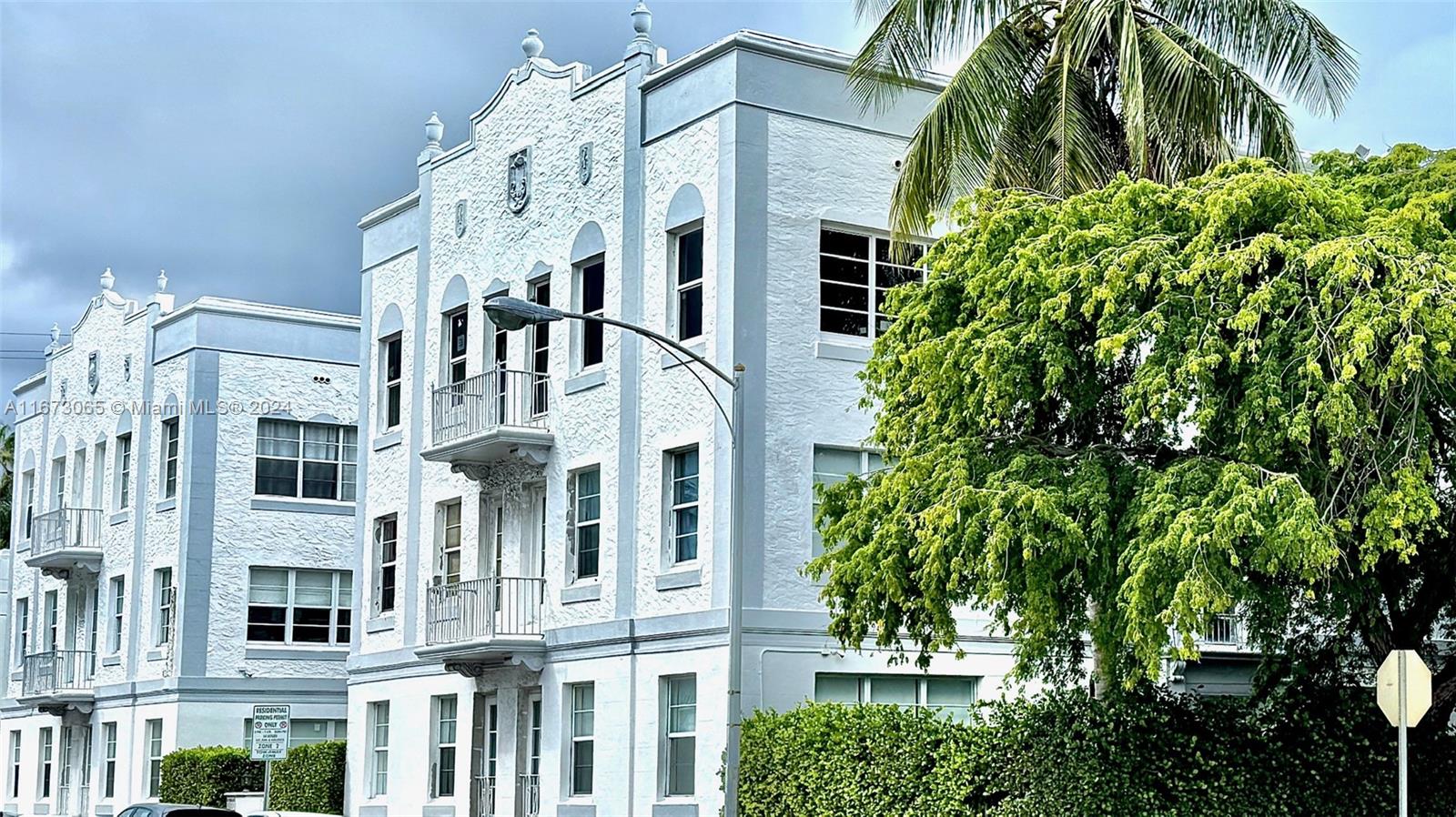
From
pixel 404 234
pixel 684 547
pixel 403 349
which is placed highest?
pixel 404 234

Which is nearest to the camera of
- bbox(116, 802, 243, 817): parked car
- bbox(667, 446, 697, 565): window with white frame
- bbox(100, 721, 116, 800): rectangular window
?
bbox(116, 802, 243, 817): parked car

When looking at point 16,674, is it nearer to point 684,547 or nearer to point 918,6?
point 684,547

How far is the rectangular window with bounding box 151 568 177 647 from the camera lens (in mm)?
43781

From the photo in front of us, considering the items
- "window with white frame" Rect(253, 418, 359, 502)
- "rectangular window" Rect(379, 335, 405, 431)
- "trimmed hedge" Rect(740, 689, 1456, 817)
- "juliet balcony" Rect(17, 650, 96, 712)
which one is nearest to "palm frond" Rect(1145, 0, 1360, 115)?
"trimmed hedge" Rect(740, 689, 1456, 817)

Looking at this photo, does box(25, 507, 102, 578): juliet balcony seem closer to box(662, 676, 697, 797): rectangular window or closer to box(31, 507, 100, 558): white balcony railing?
box(31, 507, 100, 558): white balcony railing

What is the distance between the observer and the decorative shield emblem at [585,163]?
97.8 ft

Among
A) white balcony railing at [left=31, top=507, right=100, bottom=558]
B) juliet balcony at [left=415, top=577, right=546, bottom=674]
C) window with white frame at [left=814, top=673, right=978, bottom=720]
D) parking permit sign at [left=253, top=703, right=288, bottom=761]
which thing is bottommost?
parking permit sign at [left=253, top=703, right=288, bottom=761]

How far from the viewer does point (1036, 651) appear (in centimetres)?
1962

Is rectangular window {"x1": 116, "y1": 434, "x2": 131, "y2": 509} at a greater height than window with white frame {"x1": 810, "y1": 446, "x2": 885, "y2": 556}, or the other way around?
rectangular window {"x1": 116, "y1": 434, "x2": 131, "y2": 509}

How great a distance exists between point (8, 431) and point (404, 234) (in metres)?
38.6

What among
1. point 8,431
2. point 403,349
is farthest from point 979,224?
point 8,431

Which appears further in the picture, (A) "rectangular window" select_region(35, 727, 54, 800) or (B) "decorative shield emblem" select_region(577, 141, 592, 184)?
(A) "rectangular window" select_region(35, 727, 54, 800)

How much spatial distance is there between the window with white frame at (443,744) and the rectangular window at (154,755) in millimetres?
12985

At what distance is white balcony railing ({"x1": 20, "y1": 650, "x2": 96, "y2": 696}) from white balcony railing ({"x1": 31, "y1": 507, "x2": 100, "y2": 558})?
2560 mm
